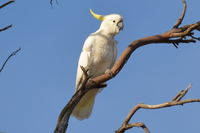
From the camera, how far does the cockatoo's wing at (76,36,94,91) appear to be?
3.84 meters

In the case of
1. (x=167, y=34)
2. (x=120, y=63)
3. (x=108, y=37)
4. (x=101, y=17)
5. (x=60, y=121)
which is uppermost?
(x=101, y=17)

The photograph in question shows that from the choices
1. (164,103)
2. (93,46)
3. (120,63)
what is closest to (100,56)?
(93,46)

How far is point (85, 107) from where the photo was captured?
393 centimetres

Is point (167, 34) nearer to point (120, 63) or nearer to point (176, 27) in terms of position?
point (176, 27)

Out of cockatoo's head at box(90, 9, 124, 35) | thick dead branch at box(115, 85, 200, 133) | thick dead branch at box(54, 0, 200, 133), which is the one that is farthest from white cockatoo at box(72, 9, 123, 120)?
thick dead branch at box(115, 85, 200, 133)

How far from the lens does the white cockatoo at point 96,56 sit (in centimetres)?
387

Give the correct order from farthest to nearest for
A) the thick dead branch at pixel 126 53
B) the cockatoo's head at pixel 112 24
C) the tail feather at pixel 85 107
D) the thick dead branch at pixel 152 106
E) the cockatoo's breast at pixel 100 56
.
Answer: the cockatoo's head at pixel 112 24
the cockatoo's breast at pixel 100 56
the tail feather at pixel 85 107
the thick dead branch at pixel 126 53
the thick dead branch at pixel 152 106

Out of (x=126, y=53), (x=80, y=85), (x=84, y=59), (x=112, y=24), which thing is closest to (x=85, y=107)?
(x=80, y=85)

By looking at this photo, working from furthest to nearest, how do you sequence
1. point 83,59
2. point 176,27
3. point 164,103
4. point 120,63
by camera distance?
point 83,59
point 176,27
point 120,63
point 164,103

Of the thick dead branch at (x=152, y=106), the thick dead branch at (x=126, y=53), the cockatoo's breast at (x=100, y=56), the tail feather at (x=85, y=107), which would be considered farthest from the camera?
the cockatoo's breast at (x=100, y=56)

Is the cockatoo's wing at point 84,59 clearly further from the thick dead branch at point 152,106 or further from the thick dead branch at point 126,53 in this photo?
the thick dead branch at point 152,106

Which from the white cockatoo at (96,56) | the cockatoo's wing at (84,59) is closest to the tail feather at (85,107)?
the white cockatoo at (96,56)

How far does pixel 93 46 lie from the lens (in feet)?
13.1

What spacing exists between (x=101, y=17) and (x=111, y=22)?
0.22m
